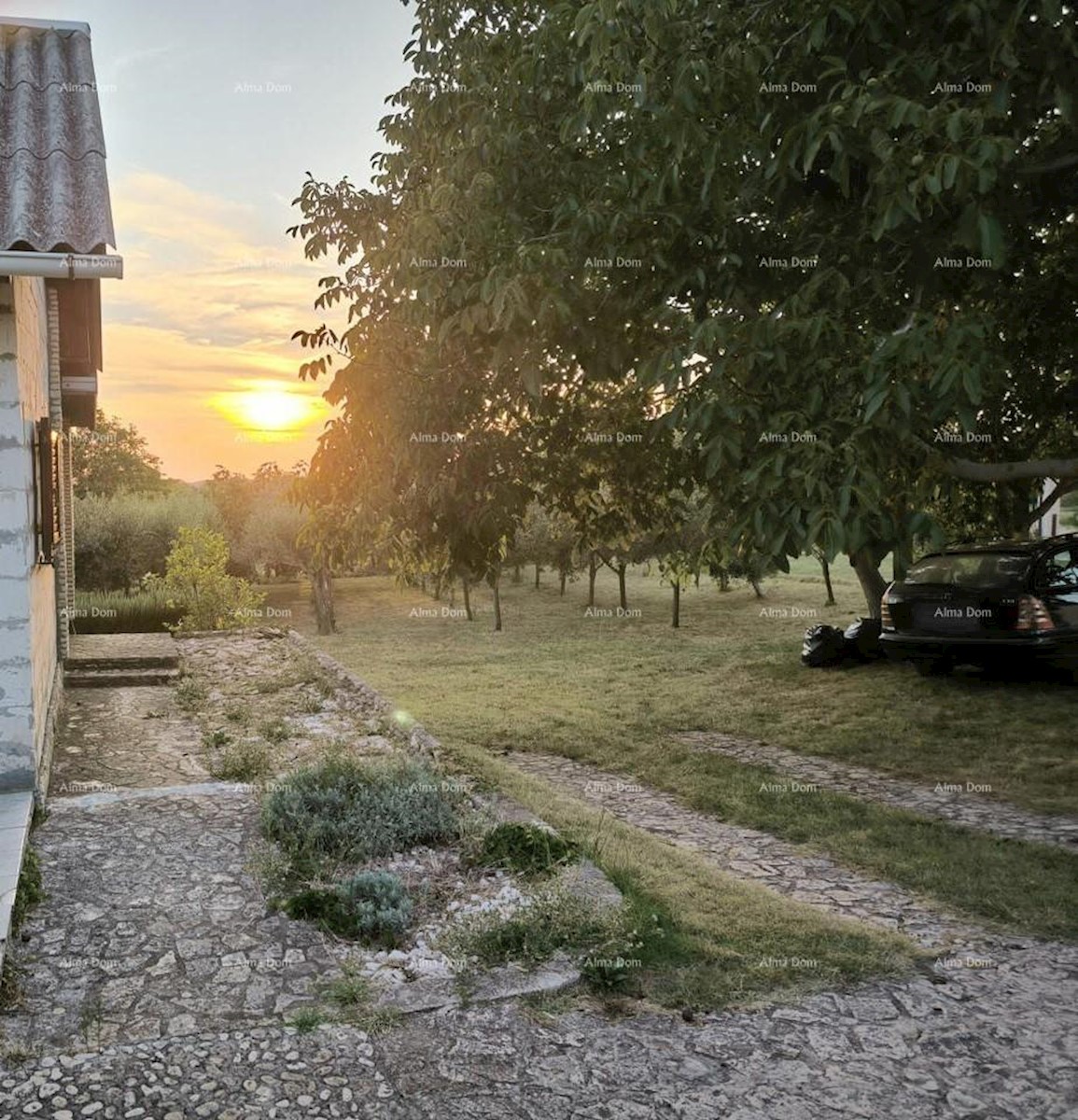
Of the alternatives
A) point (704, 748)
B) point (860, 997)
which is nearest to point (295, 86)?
point (704, 748)

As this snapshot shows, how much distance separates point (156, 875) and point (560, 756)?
21.3 ft

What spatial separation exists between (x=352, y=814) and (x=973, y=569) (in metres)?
8.15

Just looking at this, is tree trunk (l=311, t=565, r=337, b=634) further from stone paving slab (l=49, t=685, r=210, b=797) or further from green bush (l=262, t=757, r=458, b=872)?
green bush (l=262, t=757, r=458, b=872)

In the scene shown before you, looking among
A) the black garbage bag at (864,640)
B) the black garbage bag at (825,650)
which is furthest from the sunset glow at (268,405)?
the black garbage bag at (864,640)

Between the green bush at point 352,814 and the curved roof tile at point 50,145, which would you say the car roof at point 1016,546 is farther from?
the curved roof tile at point 50,145

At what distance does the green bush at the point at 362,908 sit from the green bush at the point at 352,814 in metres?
0.45

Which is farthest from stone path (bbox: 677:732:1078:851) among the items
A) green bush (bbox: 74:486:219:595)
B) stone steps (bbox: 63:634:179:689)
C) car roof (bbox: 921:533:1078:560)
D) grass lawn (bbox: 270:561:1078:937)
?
green bush (bbox: 74:486:219:595)

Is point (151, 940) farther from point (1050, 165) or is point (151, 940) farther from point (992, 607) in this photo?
point (992, 607)

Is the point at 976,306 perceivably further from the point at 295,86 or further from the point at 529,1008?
the point at 529,1008

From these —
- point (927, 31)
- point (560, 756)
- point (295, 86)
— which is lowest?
point (560, 756)

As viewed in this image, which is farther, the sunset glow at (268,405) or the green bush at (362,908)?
the sunset glow at (268,405)

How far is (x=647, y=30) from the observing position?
5.57m

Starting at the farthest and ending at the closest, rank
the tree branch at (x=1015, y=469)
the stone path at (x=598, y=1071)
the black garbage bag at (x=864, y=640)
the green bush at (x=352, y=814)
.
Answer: the black garbage bag at (x=864, y=640)
the tree branch at (x=1015, y=469)
the green bush at (x=352, y=814)
the stone path at (x=598, y=1071)

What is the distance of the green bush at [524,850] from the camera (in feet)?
18.6
